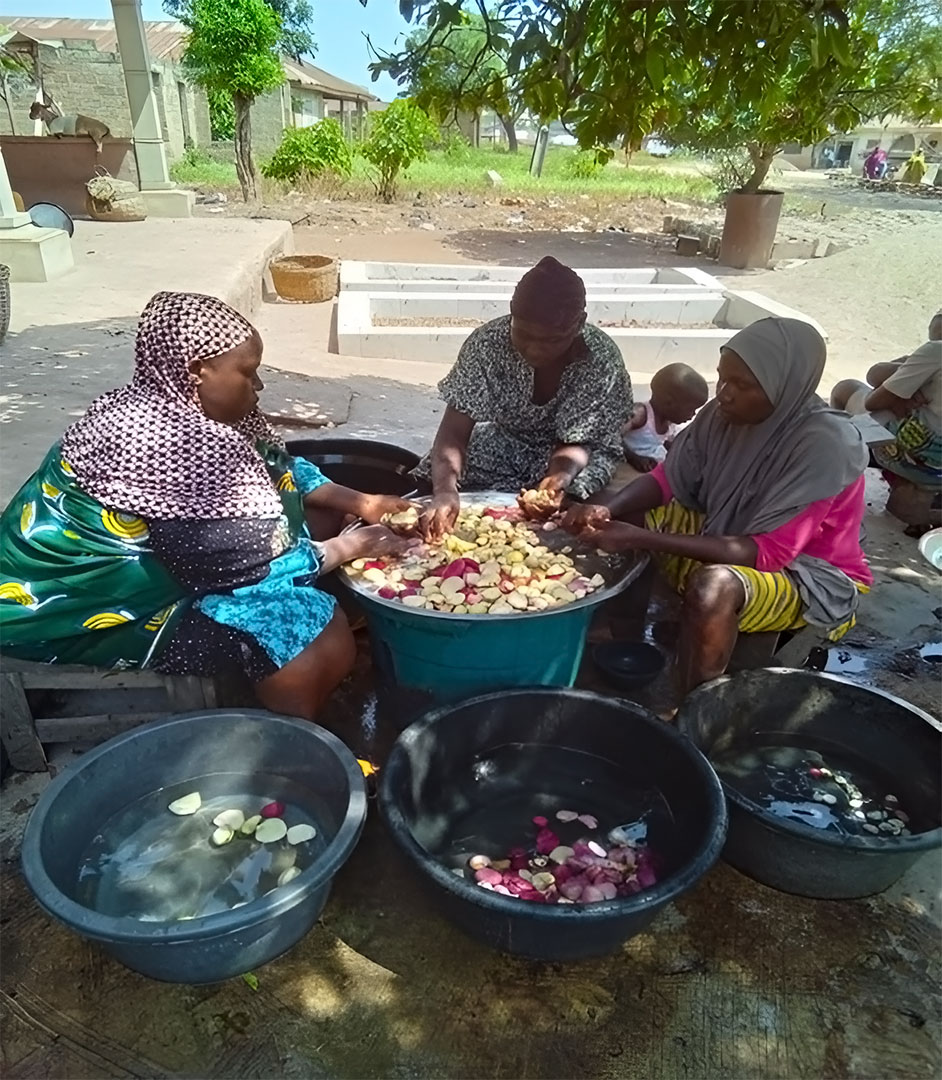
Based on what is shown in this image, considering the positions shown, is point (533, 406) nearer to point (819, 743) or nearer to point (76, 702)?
point (819, 743)

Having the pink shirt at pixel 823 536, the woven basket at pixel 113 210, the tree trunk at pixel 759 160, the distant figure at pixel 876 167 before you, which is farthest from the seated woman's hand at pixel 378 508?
the distant figure at pixel 876 167

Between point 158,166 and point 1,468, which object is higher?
point 158,166

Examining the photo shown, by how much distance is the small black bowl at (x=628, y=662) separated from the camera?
2654 mm

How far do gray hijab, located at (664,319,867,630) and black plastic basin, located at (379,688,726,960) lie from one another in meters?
0.77

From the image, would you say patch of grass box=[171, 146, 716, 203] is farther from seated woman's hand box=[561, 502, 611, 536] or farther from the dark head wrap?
seated woman's hand box=[561, 502, 611, 536]

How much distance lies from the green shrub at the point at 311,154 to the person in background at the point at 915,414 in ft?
51.8

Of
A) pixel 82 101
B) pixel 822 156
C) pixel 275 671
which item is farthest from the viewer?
pixel 822 156

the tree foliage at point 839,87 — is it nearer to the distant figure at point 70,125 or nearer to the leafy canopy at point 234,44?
the leafy canopy at point 234,44

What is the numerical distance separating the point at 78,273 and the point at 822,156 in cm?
4432

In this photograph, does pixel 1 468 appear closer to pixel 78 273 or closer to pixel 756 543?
pixel 756 543

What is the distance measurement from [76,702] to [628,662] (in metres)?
1.77

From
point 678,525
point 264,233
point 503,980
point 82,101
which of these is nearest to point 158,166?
A: point 264,233

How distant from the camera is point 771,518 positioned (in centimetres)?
237

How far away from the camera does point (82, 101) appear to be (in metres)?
18.7
